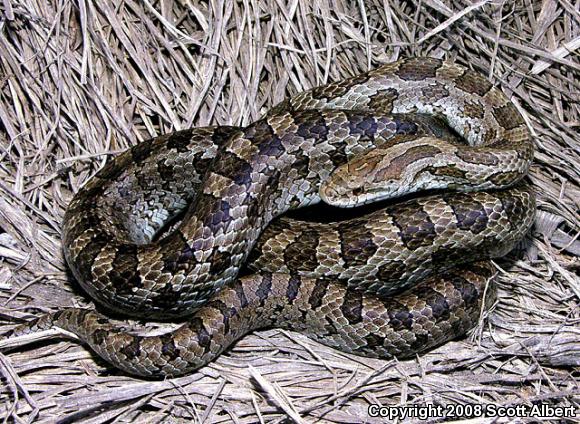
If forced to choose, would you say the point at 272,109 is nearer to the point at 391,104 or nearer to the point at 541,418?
the point at 391,104

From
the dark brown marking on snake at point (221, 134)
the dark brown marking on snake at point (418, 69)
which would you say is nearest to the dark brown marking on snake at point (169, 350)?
the dark brown marking on snake at point (221, 134)

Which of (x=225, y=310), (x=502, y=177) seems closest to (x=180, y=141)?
(x=225, y=310)

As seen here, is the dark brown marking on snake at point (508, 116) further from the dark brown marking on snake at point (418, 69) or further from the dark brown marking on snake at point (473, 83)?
the dark brown marking on snake at point (418, 69)

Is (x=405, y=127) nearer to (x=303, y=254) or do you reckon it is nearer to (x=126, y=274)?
(x=303, y=254)

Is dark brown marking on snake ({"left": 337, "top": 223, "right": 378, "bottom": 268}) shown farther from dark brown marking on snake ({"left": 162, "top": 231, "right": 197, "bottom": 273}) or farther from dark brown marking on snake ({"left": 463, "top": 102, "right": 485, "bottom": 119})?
dark brown marking on snake ({"left": 463, "top": 102, "right": 485, "bottom": 119})

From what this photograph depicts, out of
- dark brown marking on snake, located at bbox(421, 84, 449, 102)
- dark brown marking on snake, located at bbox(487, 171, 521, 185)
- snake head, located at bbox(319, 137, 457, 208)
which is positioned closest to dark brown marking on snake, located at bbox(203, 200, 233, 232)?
snake head, located at bbox(319, 137, 457, 208)

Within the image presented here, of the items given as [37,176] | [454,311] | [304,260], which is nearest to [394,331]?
[454,311]
